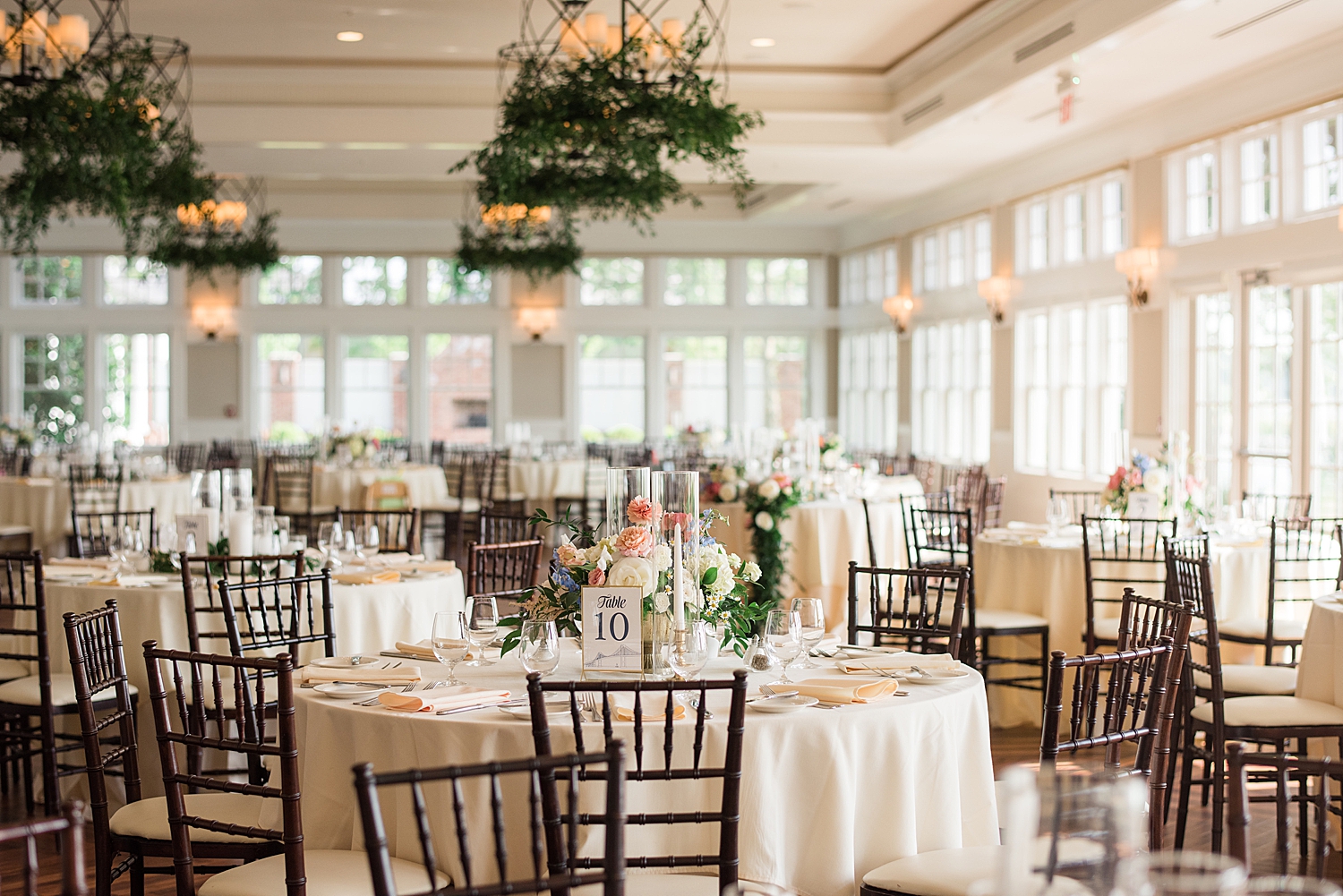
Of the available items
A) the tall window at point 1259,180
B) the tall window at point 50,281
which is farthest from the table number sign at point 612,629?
the tall window at point 50,281

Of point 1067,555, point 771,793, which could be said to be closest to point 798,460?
point 1067,555

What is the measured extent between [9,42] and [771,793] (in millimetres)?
5307

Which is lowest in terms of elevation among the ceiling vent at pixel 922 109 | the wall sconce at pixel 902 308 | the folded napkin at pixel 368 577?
the folded napkin at pixel 368 577

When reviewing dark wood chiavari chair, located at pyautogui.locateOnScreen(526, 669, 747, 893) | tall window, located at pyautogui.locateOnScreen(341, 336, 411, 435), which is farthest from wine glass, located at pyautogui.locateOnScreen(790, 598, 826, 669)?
tall window, located at pyautogui.locateOnScreen(341, 336, 411, 435)

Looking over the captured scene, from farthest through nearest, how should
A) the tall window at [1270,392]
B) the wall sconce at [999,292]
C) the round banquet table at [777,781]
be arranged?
the wall sconce at [999,292], the tall window at [1270,392], the round banquet table at [777,781]

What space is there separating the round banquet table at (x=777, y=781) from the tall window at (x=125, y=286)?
1557 centimetres

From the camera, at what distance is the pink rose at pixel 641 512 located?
131 inches

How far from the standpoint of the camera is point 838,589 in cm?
847

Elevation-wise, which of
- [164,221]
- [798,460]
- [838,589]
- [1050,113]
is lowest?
[838,589]

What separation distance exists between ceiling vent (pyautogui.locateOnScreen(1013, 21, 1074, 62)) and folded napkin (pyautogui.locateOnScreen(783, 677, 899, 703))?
6098mm

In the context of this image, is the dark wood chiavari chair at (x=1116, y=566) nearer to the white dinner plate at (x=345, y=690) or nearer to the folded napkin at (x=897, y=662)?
the folded napkin at (x=897, y=662)

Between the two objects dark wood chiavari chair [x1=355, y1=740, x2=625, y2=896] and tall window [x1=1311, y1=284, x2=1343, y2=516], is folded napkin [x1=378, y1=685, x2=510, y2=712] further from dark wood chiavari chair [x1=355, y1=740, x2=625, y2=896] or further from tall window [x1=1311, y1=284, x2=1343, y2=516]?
tall window [x1=1311, y1=284, x2=1343, y2=516]

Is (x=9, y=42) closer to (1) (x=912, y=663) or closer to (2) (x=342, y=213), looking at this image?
(1) (x=912, y=663)

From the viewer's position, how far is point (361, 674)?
3.50m
